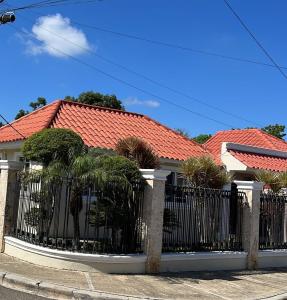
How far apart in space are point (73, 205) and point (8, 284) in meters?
2.60

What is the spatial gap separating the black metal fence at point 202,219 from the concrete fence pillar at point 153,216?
58 centimetres

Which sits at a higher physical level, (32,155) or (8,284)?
(32,155)

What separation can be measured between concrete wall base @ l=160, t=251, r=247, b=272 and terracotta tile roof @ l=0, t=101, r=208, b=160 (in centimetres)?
509

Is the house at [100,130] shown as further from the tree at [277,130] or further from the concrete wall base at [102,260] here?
the tree at [277,130]

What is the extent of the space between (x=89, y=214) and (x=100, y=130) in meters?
6.40

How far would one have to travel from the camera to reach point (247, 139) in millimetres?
25531

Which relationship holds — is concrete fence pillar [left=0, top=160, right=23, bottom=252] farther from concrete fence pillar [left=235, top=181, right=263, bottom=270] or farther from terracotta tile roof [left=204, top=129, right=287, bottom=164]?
terracotta tile roof [left=204, top=129, right=287, bottom=164]

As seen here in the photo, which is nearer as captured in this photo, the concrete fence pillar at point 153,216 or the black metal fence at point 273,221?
the concrete fence pillar at point 153,216

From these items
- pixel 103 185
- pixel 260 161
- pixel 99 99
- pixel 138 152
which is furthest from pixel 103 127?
pixel 99 99

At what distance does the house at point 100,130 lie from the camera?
1661 centimetres

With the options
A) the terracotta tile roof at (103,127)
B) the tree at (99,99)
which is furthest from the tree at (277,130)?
the terracotta tile roof at (103,127)

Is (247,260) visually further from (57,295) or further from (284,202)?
(57,295)

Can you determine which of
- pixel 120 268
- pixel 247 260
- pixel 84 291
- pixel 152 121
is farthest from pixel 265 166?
pixel 84 291

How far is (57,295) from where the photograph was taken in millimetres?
8656
